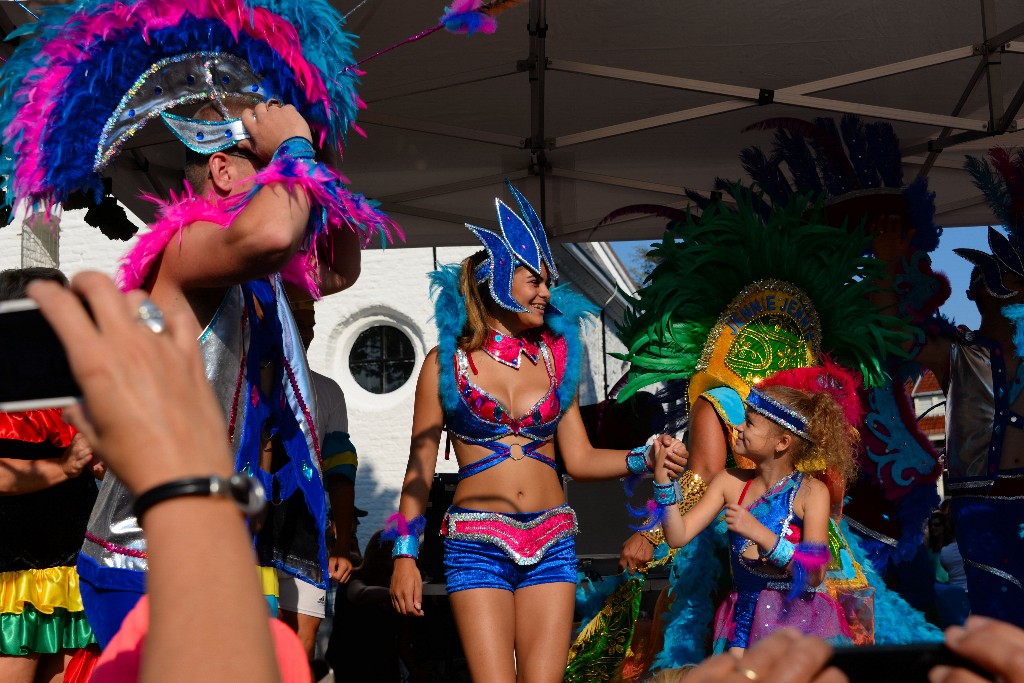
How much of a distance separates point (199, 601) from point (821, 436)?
3380 millimetres

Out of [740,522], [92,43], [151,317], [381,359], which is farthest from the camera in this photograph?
[381,359]

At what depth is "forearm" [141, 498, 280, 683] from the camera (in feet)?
2.44

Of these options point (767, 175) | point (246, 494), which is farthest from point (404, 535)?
point (246, 494)

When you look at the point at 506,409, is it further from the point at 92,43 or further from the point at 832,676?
the point at 832,676

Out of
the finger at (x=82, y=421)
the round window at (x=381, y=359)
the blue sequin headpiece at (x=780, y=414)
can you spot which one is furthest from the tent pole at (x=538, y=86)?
the round window at (x=381, y=359)

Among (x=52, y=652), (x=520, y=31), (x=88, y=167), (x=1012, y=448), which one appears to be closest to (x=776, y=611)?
(x=1012, y=448)

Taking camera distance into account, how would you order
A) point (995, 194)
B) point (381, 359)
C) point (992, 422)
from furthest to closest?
point (381, 359) → point (995, 194) → point (992, 422)

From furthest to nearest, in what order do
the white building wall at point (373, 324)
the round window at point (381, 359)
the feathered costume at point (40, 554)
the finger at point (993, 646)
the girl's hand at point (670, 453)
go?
the round window at point (381, 359) < the white building wall at point (373, 324) < the feathered costume at point (40, 554) < the girl's hand at point (670, 453) < the finger at point (993, 646)

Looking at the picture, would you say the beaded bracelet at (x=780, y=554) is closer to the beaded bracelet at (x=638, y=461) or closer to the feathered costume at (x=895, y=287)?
the beaded bracelet at (x=638, y=461)

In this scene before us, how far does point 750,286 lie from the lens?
175 inches

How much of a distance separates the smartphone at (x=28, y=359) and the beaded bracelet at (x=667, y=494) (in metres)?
2.66

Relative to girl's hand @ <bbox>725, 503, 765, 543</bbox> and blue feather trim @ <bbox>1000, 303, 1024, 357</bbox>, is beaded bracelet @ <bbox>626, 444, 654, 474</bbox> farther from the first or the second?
blue feather trim @ <bbox>1000, 303, 1024, 357</bbox>

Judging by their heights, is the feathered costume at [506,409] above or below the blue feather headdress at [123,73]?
below

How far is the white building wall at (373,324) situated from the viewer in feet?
49.9
